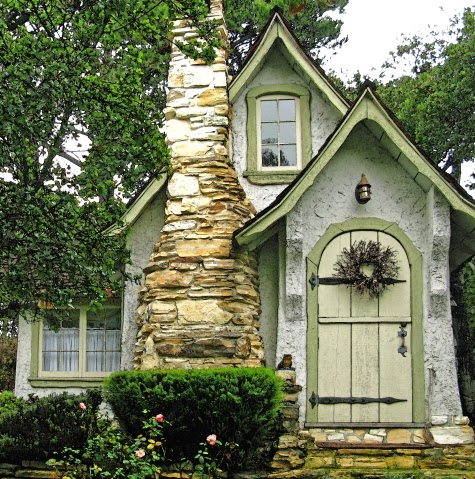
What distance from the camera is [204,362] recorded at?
9812 millimetres

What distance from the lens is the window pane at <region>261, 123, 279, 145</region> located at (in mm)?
12047

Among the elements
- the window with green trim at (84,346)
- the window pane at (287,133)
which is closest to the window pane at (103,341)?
the window with green trim at (84,346)

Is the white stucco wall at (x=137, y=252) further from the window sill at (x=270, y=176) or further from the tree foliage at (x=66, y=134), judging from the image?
the tree foliage at (x=66, y=134)

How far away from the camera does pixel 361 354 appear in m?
9.93

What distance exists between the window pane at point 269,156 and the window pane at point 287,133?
19 cm

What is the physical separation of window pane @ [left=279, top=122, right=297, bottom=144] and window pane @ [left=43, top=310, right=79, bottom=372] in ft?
15.8

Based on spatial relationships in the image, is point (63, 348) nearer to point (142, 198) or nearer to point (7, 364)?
point (142, 198)

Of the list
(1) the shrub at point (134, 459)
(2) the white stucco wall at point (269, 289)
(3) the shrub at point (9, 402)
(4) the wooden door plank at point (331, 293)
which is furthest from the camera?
(3) the shrub at point (9, 402)

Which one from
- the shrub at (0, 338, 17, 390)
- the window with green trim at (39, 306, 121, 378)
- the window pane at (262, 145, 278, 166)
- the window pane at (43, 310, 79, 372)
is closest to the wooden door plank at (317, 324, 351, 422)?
the window pane at (262, 145, 278, 166)

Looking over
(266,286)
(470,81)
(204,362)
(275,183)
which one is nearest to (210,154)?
(275,183)

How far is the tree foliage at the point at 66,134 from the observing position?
25.9 feet

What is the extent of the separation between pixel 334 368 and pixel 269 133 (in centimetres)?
420

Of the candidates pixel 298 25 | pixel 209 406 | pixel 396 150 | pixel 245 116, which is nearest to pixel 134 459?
pixel 209 406

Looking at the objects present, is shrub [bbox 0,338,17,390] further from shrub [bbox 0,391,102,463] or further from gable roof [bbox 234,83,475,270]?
gable roof [bbox 234,83,475,270]
